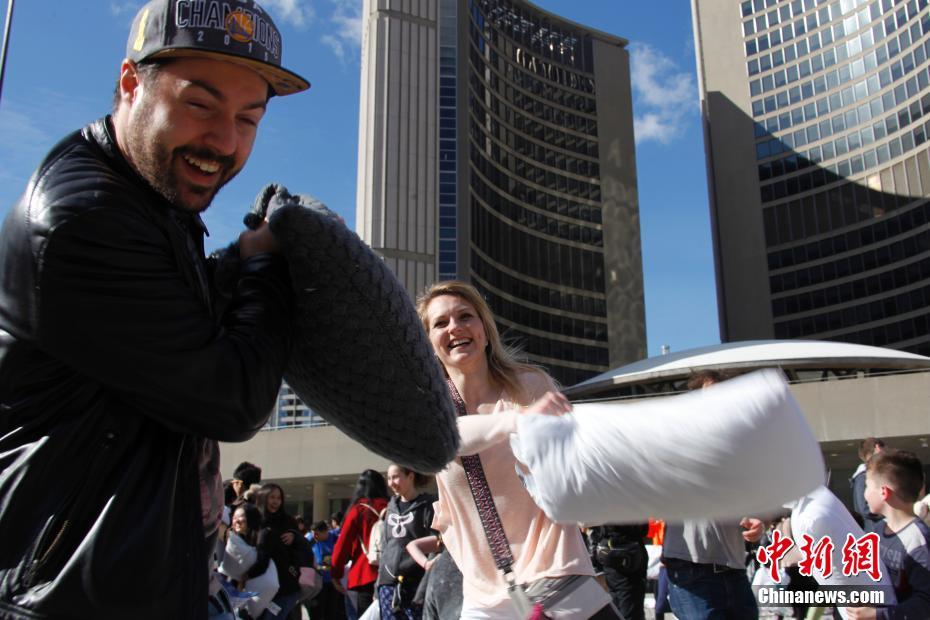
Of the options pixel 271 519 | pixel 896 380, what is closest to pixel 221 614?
pixel 271 519

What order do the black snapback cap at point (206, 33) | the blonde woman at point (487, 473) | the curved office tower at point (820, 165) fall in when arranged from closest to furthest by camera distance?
the black snapback cap at point (206, 33) < the blonde woman at point (487, 473) < the curved office tower at point (820, 165)

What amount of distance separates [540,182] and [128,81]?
246ft

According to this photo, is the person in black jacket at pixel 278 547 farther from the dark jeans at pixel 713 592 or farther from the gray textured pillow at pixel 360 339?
the gray textured pillow at pixel 360 339

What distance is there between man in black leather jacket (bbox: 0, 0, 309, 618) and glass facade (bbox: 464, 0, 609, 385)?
212 ft

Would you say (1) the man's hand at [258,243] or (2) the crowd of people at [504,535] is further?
(2) the crowd of people at [504,535]

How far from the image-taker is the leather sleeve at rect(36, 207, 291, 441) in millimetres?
981

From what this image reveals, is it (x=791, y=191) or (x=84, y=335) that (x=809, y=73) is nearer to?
(x=791, y=191)

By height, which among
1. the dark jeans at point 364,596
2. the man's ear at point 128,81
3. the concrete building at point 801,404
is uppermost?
the concrete building at point 801,404

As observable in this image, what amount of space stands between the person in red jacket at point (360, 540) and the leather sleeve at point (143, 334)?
6.67 metres

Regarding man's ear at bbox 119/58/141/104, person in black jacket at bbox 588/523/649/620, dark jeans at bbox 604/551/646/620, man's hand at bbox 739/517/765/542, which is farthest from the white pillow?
dark jeans at bbox 604/551/646/620

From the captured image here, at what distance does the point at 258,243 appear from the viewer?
124 centimetres

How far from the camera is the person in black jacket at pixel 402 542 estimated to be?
595cm

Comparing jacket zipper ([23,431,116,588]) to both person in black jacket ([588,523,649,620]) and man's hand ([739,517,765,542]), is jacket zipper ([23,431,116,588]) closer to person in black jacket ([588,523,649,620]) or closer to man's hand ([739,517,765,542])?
man's hand ([739,517,765,542])
